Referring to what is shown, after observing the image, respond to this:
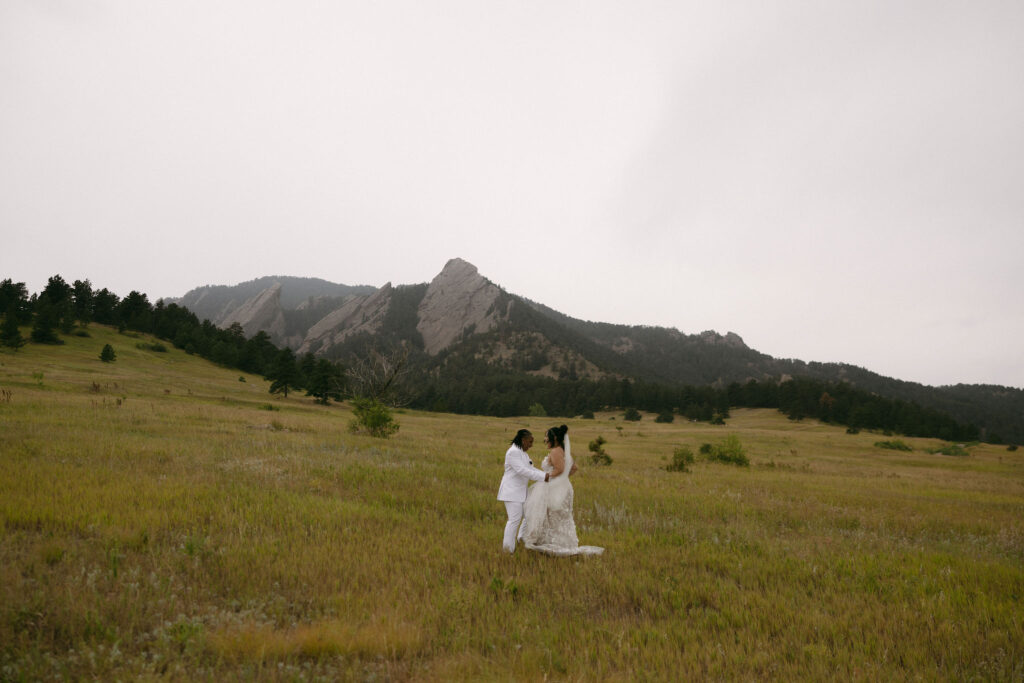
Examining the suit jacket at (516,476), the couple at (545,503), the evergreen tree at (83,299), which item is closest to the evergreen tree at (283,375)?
the evergreen tree at (83,299)

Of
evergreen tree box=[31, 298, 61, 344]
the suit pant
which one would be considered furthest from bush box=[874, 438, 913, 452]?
evergreen tree box=[31, 298, 61, 344]

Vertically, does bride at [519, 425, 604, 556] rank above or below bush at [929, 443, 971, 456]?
above

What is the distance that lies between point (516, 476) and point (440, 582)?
2.36 metres

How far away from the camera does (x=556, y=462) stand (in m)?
8.12

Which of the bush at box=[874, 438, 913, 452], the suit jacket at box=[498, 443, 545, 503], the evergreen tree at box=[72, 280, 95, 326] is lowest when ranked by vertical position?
the bush at box=[874, 438, 913, 452]

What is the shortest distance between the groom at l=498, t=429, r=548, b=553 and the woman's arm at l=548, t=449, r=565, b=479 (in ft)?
0.67

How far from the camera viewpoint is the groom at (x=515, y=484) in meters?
8.16

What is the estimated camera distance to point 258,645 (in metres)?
4.52

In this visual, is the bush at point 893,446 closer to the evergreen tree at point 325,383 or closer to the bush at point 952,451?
the bush at point 952,451

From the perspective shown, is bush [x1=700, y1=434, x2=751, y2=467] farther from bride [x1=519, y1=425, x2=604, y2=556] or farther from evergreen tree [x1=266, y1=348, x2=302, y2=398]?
evergreen tree [x1=266, y1=348, x2=302, y2=398]

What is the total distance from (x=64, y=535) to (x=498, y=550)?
21.8 ft

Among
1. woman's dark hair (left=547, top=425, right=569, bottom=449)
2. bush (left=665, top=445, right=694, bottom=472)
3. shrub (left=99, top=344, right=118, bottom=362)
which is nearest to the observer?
woman's dark hair (left=547, top=425, right=569, bottom=449)

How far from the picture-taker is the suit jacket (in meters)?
8.18

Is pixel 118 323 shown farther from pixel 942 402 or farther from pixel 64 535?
pixel 942 402
